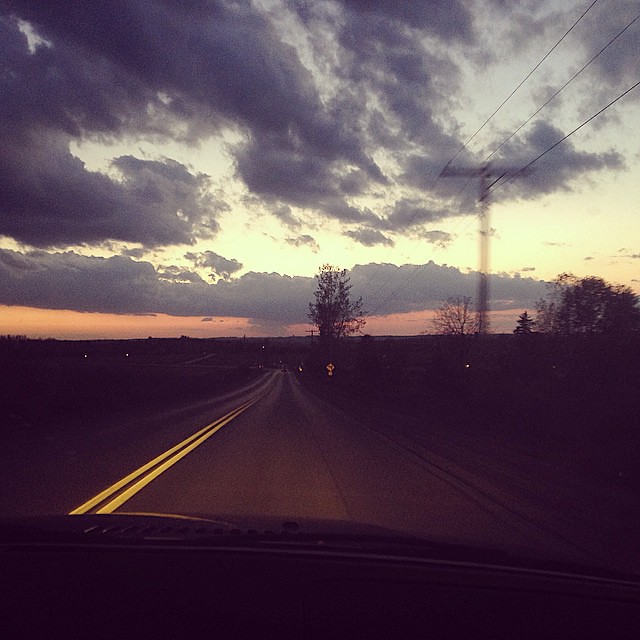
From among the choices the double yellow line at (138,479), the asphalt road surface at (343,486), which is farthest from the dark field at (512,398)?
the double yellow line at (138,479)

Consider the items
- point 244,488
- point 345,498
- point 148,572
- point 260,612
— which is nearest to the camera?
point 260,612

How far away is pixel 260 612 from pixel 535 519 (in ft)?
20.6

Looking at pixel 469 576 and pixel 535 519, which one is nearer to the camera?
pixel 469 576

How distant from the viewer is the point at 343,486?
10.4 m

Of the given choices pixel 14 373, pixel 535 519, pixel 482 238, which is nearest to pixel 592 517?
pixel 535 519

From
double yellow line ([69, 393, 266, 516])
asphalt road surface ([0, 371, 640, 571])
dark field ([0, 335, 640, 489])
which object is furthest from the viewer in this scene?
dark field ([0, 335, 640, 489])

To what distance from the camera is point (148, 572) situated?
10.5 ft

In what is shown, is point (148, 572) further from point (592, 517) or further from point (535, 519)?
point (592, 517)

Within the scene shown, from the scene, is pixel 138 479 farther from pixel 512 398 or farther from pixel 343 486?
pixel 512 398

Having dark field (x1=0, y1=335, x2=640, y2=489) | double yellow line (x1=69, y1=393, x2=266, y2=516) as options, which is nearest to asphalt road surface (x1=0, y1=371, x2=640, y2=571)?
double yellow line (x1=69, y1=393, x2=266, y2=516)

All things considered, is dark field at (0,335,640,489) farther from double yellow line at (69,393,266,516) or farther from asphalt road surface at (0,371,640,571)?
double yellow line at (69,393,266,516)

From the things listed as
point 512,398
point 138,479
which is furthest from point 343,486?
point 512,398

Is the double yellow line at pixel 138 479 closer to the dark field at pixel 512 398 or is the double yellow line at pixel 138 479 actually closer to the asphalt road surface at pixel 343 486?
the asphalt road surface at pixel 343 486

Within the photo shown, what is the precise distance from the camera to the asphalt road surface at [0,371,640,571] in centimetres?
759
